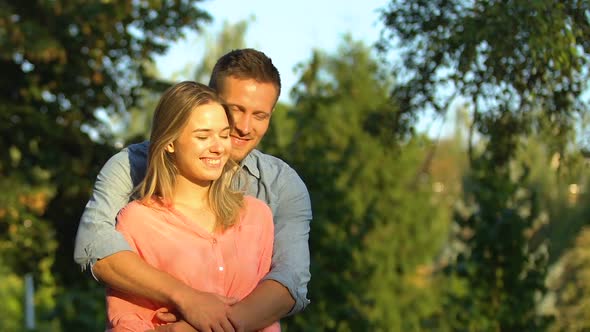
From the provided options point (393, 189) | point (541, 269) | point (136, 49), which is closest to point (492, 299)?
point (541, 269)

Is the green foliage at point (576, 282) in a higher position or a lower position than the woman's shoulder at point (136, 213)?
lower

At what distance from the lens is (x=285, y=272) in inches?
137

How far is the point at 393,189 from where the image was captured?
23375 millimetres

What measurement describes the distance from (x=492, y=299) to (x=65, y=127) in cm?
578

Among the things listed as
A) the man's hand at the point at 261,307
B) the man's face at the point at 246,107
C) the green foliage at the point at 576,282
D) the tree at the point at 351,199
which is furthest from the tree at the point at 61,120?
the green foliage at the point at 576,282

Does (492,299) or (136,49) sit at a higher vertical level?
(136,49)

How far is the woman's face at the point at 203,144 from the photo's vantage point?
3428 mm

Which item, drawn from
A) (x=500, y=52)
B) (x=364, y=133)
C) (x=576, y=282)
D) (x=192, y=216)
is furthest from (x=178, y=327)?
(x=576, y=282)

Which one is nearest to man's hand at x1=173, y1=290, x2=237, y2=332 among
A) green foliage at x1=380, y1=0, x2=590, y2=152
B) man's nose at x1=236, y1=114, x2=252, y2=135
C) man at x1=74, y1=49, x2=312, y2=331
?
man at x1=74, y1=49, x2=312, y2=331

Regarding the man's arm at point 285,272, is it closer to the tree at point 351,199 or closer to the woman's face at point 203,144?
the woman's face at point 203,144

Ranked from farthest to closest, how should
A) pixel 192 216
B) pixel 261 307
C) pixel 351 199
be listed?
pixel 351 199 → pixel 192 216 → pixel 261 307

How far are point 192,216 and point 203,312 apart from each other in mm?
372

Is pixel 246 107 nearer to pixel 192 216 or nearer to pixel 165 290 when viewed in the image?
pixel 192 216

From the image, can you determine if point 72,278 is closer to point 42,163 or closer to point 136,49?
point 42,163
